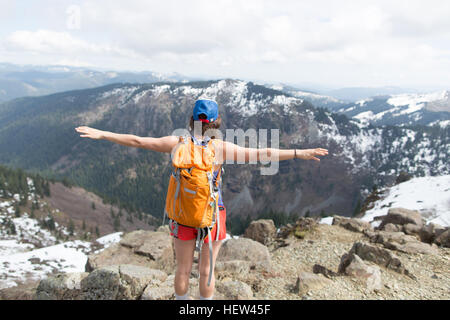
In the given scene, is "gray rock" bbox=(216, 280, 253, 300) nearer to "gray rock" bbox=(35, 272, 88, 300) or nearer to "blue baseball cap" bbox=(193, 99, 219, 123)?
"gray rock" bbox=(35, 272, 88, 300)

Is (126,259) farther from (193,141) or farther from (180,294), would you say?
(193,141)

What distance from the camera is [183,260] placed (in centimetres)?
525

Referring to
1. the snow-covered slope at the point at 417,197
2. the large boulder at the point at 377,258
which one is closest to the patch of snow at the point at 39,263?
the large boulder at the point at 377,258

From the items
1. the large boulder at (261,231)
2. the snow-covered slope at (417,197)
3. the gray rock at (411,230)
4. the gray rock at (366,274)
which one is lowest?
the snow-covered slope at (417,197)

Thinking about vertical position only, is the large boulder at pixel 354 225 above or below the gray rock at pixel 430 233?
below

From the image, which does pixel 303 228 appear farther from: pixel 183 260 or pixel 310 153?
pixel 183 260

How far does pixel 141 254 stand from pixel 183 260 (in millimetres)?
14027

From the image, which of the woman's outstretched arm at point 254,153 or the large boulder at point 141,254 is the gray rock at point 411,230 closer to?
the woman's outstretched arm at point 254,153

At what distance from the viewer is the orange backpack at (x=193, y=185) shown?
4508 mm

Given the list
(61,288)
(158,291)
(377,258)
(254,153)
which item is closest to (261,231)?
(377,258)

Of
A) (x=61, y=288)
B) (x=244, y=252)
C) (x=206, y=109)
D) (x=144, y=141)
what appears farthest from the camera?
(x=244, y=252)

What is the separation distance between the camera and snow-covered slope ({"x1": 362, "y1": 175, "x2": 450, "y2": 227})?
146ft

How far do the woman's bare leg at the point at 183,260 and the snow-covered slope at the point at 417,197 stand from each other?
4216 cm

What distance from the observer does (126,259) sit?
57.3 ft
